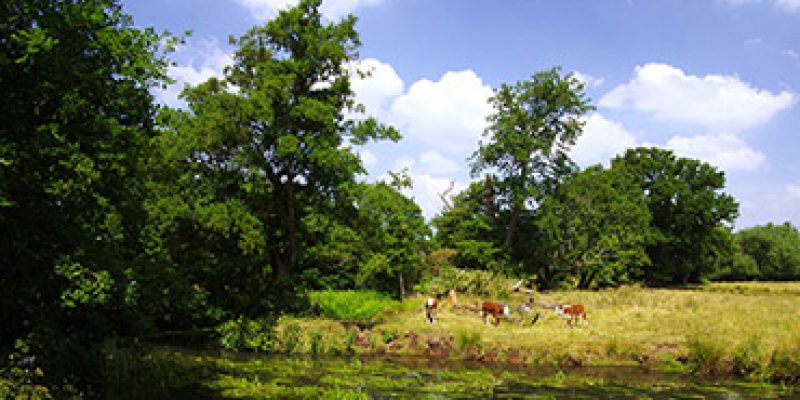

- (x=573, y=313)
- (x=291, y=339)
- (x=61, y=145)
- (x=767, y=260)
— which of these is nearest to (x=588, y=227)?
(x=573, y=313)

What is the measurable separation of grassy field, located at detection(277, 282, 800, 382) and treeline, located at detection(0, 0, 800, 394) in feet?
12.9

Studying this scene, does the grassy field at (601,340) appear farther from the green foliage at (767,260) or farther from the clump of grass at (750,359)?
the green foliage at (767,260)

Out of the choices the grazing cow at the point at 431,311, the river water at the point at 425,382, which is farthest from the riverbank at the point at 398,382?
the grazing cow at the point at 431,311

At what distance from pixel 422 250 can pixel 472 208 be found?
588cm

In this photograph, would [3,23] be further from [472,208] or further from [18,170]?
[472,208]

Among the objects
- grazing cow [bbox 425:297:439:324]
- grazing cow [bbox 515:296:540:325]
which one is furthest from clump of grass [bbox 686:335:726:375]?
grazing cow [bbox 425:297:439:324]

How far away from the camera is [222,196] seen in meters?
23.8

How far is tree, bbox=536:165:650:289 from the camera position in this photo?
4453 cm

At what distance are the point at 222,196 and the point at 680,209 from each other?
177 feet

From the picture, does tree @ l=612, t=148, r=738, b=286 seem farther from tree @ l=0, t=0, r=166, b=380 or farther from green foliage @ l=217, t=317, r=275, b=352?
tree @ l=0, t=0, r=166, b=380

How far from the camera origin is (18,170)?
10.6 metres

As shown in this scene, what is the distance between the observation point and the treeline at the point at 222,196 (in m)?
11.1

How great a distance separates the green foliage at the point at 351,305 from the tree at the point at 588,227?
1614 cm

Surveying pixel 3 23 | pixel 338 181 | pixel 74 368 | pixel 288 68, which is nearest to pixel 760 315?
pixel 338 181
